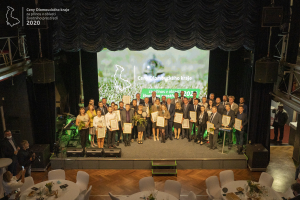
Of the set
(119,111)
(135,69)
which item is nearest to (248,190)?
(119,111)

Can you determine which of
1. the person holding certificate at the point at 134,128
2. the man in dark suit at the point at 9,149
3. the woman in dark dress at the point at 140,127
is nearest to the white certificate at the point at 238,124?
the woman in dark dress at the point at 140,127

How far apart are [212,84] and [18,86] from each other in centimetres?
648

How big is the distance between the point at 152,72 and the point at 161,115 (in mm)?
1957

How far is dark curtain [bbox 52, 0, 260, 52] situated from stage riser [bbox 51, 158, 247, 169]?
10.7 feet

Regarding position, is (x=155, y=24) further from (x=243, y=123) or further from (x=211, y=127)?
(x=243, y=123)

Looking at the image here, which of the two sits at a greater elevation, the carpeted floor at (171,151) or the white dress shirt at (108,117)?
the white dress shirt at (108,117)

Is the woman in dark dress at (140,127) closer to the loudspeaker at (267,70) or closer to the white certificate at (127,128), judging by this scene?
the white certificate at (127,128)

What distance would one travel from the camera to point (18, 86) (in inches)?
338

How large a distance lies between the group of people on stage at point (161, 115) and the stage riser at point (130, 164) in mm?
518

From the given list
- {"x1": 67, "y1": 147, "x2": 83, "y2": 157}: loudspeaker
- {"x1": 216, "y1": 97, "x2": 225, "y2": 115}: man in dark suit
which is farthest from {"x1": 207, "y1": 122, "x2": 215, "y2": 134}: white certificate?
{"x1": 67, "y1": 147, "x2": 83, "y2": 157}: loudspeaker

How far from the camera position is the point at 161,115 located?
29.4ft

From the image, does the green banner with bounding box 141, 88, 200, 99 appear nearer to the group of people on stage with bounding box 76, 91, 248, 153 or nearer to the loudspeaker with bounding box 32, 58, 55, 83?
the group of people on stage with bounding box 76, 91, 248, 153

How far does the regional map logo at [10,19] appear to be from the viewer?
26.4ft

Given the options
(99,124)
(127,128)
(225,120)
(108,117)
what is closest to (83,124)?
(99,124)
